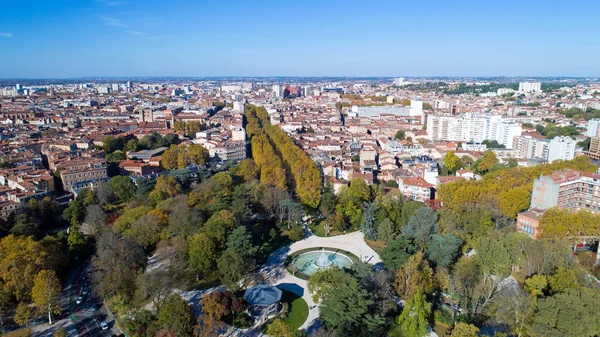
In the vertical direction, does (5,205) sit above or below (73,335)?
above

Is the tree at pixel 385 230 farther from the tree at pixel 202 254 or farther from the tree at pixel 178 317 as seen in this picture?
the tree at pixel 178 317

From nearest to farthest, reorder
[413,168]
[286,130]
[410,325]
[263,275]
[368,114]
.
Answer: [410,325] → [263,275] → [413,168] → [286,130] → [368,114]

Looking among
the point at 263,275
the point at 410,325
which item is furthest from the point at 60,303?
the point at 410,325

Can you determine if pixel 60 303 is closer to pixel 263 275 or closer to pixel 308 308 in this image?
pixel 263 275

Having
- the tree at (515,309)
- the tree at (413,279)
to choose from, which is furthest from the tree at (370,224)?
the tree at (515,309)

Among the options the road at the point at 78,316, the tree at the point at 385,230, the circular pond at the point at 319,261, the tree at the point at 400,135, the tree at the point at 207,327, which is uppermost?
the tree at the point at 400,135

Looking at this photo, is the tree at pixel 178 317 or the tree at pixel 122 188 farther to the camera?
the tree at pixel 122 188
